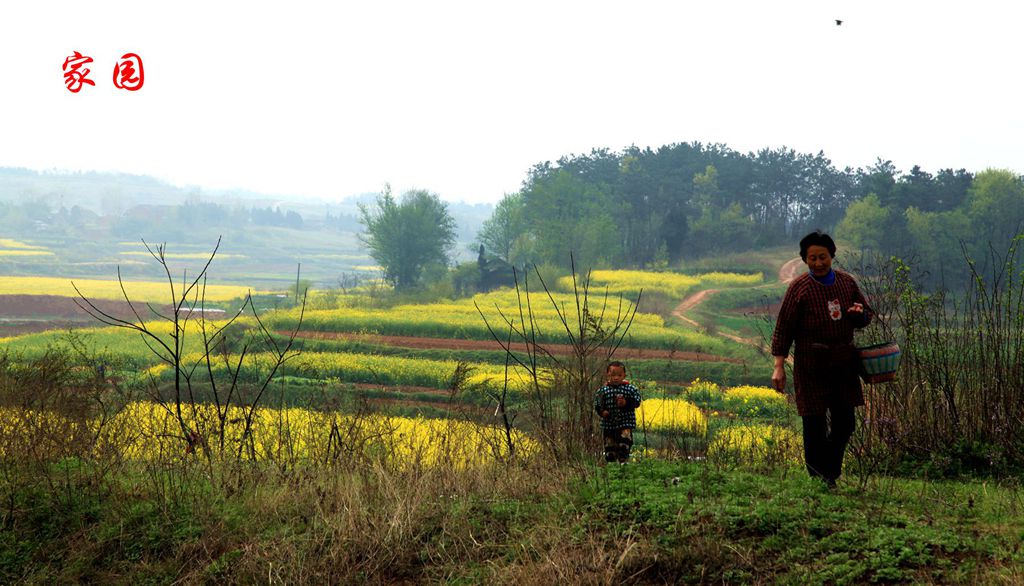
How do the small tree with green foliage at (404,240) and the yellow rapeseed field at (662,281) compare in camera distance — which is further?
the small tree with green foliage at (404,240)

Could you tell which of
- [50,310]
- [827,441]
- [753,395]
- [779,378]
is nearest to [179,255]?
[50,310]

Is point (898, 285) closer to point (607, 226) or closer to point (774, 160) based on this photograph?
point (607, 226)

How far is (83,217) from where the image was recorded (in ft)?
474

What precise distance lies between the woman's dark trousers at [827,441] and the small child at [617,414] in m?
1.32

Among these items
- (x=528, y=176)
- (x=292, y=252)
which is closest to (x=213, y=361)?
(x=528, y=176)

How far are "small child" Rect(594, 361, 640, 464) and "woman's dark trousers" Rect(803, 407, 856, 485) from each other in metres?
1.32

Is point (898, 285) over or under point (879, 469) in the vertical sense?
over

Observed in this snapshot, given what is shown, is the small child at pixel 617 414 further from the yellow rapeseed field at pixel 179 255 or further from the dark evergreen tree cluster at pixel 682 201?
the yellow rapeseed field at pixel 179 255

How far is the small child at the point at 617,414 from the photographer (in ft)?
20.6

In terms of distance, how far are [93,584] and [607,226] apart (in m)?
58.0

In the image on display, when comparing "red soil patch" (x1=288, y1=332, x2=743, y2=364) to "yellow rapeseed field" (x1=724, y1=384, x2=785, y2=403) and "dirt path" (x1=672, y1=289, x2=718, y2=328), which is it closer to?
"yellow rapeseed field" (x1=724, y1=384, x2=785, y2=403)

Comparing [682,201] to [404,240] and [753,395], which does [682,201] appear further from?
[753,395]

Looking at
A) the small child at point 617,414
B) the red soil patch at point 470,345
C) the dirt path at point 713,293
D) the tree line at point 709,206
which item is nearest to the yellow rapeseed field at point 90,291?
the tree line at point 709,206

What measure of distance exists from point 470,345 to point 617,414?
2365cm
